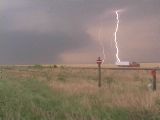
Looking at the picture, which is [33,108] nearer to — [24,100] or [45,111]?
[45,111]

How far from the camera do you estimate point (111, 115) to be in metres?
10.9

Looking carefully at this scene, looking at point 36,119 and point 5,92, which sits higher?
point 5,92

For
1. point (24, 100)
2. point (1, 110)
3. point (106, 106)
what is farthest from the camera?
point (24, 100)

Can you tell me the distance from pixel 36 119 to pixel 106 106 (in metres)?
2.40

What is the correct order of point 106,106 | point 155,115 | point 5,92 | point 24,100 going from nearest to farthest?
1. point 155,115
2. point 106,106
3. point 24,100
4. point 5,92

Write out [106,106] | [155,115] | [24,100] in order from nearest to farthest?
→ [155,115], [106,106], [24,100]


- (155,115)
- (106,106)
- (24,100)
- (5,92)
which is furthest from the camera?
(5,92)

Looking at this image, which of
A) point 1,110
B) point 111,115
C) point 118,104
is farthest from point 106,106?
point 1,110

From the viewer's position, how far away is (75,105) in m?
12.7

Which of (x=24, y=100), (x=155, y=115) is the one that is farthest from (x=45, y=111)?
(x=155, y=115)

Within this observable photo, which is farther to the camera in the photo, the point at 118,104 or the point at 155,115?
the point at 118,104

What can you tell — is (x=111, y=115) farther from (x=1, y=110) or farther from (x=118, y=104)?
(x=1, y=110)

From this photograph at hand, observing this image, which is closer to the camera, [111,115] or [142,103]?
[111,115]

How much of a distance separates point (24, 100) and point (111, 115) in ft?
11.7
